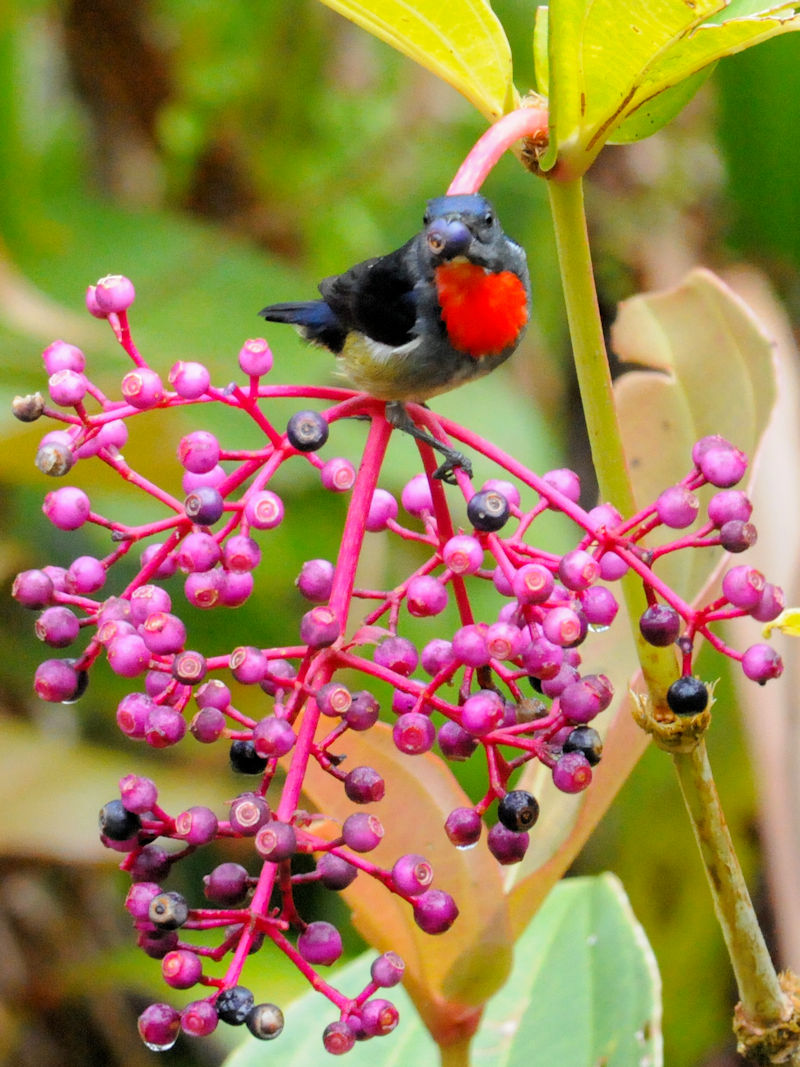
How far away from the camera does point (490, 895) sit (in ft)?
2.99

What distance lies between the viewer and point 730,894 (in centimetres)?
86

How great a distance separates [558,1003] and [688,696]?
0.65m

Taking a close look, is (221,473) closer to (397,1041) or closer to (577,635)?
(577,635)

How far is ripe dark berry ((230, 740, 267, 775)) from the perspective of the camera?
783 mm

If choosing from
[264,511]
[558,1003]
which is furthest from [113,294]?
[558,1003]

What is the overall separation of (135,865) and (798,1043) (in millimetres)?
511

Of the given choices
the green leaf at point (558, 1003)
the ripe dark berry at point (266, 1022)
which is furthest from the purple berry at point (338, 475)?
the green leaf at point (558, 1003)

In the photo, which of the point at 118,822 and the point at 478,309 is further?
the point at 478,309

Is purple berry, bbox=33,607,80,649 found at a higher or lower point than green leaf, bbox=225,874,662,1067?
higher

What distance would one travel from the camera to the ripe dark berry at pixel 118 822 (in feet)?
2.35

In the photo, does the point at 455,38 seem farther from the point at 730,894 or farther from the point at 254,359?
the point at 730,894

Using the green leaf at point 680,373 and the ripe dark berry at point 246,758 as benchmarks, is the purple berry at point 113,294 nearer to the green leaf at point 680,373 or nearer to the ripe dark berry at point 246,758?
the ripe dark berry at point 246,758

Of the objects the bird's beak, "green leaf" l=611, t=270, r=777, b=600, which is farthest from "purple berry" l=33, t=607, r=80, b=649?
"green leaf" l=611, t=270, r=777, b=600

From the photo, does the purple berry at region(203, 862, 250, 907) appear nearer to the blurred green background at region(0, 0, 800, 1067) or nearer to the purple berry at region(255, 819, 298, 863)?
the purple berry at region(255, 819, 298, 863)
